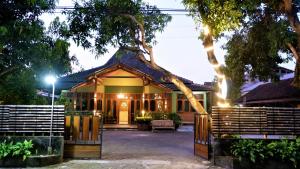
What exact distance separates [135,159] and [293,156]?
4.90 m

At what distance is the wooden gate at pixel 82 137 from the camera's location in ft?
35.4

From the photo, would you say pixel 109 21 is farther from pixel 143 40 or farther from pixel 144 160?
pixel 144 160

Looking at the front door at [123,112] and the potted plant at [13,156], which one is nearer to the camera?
the potted plant at [13,156]

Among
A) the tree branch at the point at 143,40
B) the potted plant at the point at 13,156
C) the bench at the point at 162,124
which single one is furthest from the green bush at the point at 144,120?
the potted plant at the point at 13,156

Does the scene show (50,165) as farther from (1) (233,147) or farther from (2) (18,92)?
(1) (233,147)

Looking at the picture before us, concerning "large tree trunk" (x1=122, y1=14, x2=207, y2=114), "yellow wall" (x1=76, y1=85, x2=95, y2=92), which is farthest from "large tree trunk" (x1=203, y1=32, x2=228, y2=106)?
"yellow wall" (x1=76, y1=85, x2=95, y2=92)

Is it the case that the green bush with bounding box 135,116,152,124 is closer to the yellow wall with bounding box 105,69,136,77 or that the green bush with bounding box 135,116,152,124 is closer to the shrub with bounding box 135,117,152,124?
the shrub with bounding box 135,117,152,124

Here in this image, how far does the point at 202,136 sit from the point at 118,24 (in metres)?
5.36

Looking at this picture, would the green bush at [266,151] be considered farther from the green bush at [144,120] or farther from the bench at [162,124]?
the green bush at [144,120]

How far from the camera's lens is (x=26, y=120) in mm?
10391

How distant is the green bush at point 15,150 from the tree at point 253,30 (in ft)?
22.5

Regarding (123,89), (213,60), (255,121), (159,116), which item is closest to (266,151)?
(255,121)

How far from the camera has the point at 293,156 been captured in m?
9.93

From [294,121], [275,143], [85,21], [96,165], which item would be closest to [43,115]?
[96,165]
